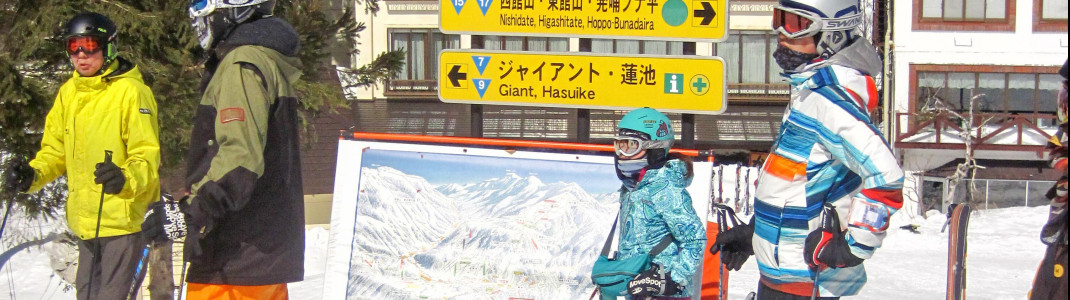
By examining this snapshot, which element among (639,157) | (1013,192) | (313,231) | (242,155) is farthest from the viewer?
(1013,192)

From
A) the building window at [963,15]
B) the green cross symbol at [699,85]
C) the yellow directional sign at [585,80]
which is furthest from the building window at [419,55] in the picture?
the green cross symbol at [699,85]

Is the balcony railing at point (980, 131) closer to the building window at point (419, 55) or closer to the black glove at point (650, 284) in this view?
the building window at point (419, 55)

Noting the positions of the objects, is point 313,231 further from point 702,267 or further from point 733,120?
point 733,120

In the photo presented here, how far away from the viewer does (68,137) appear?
198 inches

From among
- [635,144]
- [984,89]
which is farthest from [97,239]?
[984,89]

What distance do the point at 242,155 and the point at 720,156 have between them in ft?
80.0

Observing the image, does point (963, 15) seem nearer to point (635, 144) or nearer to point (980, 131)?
point (980, 131)

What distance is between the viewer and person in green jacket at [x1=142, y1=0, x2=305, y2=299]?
3697mm

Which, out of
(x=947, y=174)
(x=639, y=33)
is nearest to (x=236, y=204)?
(x=639, y=33)

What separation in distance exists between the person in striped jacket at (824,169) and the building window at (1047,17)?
1011 inches

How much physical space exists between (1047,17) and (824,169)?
85.9 ft

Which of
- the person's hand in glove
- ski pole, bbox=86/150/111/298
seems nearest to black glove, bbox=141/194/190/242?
the person's hand in glove

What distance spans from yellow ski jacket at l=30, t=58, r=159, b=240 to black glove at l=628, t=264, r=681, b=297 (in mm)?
2333

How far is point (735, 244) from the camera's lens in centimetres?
421
